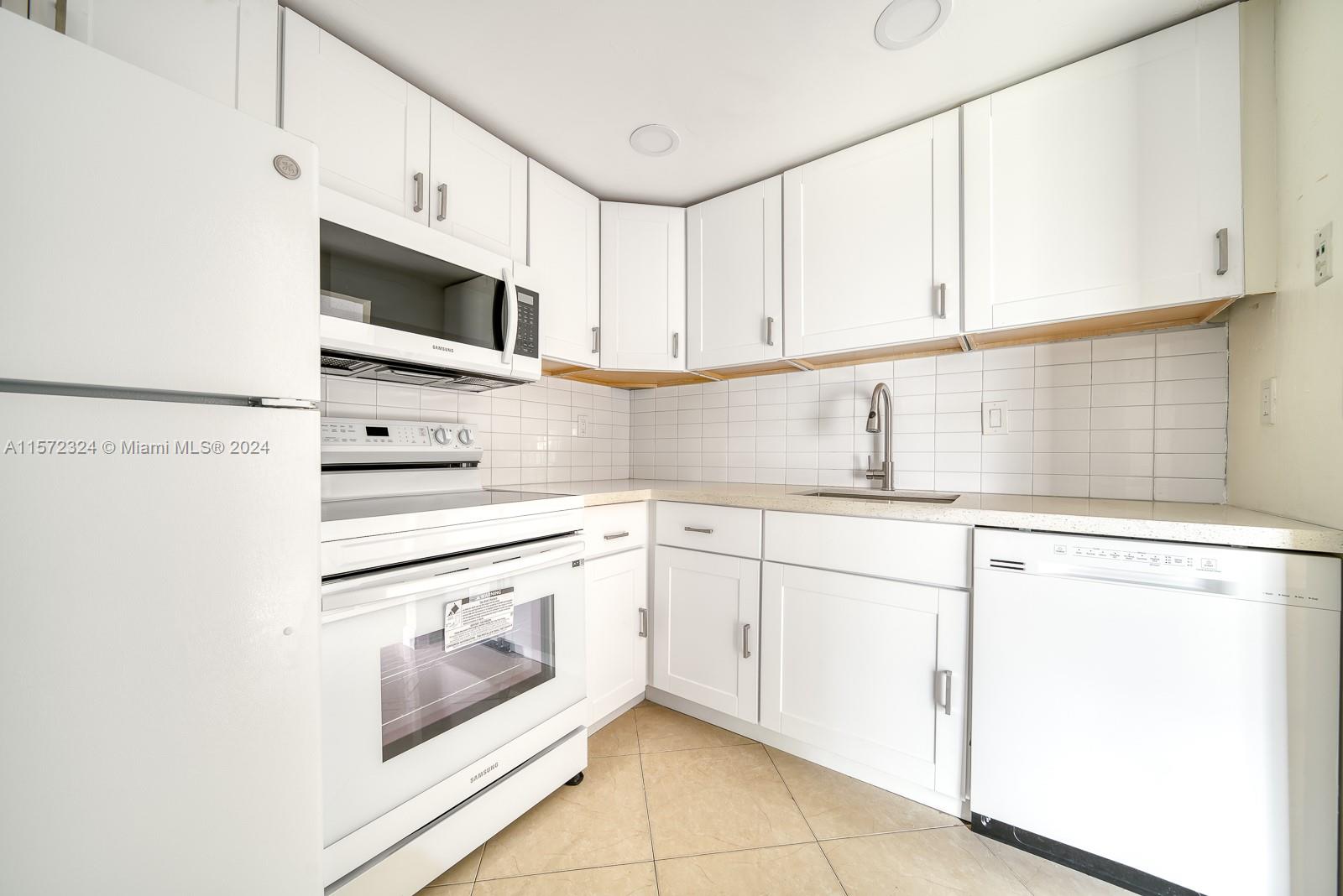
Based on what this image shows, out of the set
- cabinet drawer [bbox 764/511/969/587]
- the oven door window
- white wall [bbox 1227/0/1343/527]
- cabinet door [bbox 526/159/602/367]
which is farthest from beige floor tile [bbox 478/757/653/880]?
white wall [bbox 1227/0/1343/527]

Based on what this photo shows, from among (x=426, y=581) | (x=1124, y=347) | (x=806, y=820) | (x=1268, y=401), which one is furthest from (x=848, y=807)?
(x=1124, y=347)

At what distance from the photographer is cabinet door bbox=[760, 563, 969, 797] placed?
1.37 m

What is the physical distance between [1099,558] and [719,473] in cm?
150

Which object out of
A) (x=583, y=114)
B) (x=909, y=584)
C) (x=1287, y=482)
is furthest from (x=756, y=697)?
(x=583, y=114)

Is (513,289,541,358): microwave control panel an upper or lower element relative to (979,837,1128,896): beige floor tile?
upper

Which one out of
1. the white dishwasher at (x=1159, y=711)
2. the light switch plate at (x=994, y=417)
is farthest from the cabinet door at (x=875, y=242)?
the white dishwasher at (x=1159, y=711)

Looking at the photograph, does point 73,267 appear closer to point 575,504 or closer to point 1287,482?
point 575,504

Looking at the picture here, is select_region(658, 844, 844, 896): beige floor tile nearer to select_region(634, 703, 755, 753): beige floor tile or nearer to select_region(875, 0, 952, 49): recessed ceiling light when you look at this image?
select_region(634, 703, 755, 753): beige floor tile

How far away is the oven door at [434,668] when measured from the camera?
979mm

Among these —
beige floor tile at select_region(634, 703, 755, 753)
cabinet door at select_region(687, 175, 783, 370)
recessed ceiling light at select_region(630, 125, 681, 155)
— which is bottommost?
beige floor tile at select_region(634, 703, 755, 753)

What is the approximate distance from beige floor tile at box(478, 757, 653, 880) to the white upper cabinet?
193 centimetres

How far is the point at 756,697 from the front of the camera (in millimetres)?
1728

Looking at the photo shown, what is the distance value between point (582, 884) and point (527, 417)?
63.3 inches

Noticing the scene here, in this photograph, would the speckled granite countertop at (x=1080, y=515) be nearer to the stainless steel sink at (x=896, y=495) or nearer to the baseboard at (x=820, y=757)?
the stainless steel sink at (x=896, y=495)
